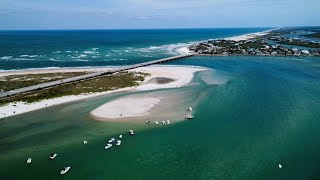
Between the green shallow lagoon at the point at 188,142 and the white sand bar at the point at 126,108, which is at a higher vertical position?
the white sand bar at the point at 126,108

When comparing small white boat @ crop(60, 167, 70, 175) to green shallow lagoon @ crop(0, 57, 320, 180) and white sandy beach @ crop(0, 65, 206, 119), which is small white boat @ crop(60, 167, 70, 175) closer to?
green shallow lagoon @ crop(0, 57, 320, 180)

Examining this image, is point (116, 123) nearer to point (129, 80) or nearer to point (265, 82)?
point (129, 80)

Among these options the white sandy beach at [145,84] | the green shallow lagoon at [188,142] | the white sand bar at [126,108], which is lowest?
the green shallow lagoon at [188,142]

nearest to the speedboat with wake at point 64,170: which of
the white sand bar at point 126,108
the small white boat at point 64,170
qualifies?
the small white boat at point 64,170

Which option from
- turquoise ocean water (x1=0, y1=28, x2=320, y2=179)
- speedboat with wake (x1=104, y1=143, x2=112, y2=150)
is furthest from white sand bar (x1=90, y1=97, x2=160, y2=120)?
speedboat with wake (x1=104, y1=143, x2=112, y2=150)

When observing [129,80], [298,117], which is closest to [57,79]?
[129,80]

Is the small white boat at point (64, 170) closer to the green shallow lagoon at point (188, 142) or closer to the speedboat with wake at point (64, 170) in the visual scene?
the speedboat with wake at point (64, 170)
